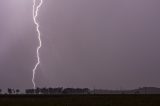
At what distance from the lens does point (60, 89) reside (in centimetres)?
17350

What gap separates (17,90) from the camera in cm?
15788

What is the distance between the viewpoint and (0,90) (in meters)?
142

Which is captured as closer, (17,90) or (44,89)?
(17,90)
